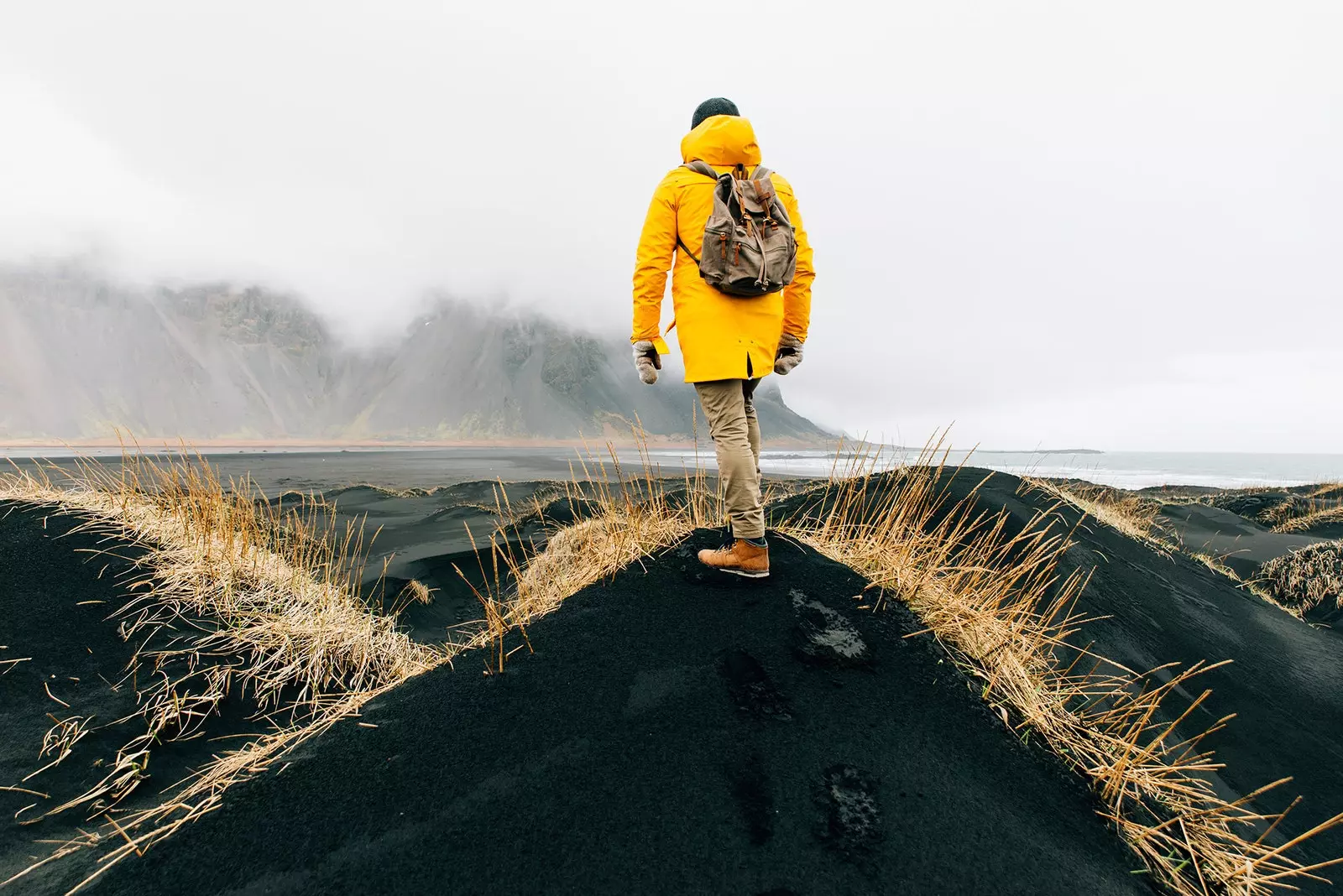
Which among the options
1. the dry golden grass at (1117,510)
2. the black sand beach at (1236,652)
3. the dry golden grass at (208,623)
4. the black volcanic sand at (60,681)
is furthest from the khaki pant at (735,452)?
the dry golden grass at (1117,510)

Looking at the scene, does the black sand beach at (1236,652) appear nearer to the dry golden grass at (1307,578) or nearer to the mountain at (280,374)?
the dry golden grass at (1307,578)

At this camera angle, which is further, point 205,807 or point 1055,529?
point 1055,529

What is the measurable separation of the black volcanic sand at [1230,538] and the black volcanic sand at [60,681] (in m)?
12.9

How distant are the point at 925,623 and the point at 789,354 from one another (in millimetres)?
1915

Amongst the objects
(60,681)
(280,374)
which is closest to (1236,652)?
(60,681)

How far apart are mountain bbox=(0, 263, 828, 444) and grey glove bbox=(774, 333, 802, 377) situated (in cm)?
6917

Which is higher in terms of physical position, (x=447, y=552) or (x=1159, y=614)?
(x=1159, y=614)

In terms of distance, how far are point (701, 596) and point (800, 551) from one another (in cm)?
96

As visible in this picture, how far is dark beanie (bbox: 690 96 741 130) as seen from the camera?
3.45 m

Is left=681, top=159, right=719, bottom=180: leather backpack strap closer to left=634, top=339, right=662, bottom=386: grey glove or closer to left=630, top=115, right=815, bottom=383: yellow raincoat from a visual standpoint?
left=630, top=115, right=815, bottom=383: yellow raincoat

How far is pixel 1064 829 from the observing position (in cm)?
201

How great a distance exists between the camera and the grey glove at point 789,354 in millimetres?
3693

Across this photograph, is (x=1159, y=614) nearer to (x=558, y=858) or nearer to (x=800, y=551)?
(x=800, y=551)

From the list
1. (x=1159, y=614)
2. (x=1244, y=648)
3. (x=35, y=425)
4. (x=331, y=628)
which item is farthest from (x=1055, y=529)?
(x=35, y=425)
